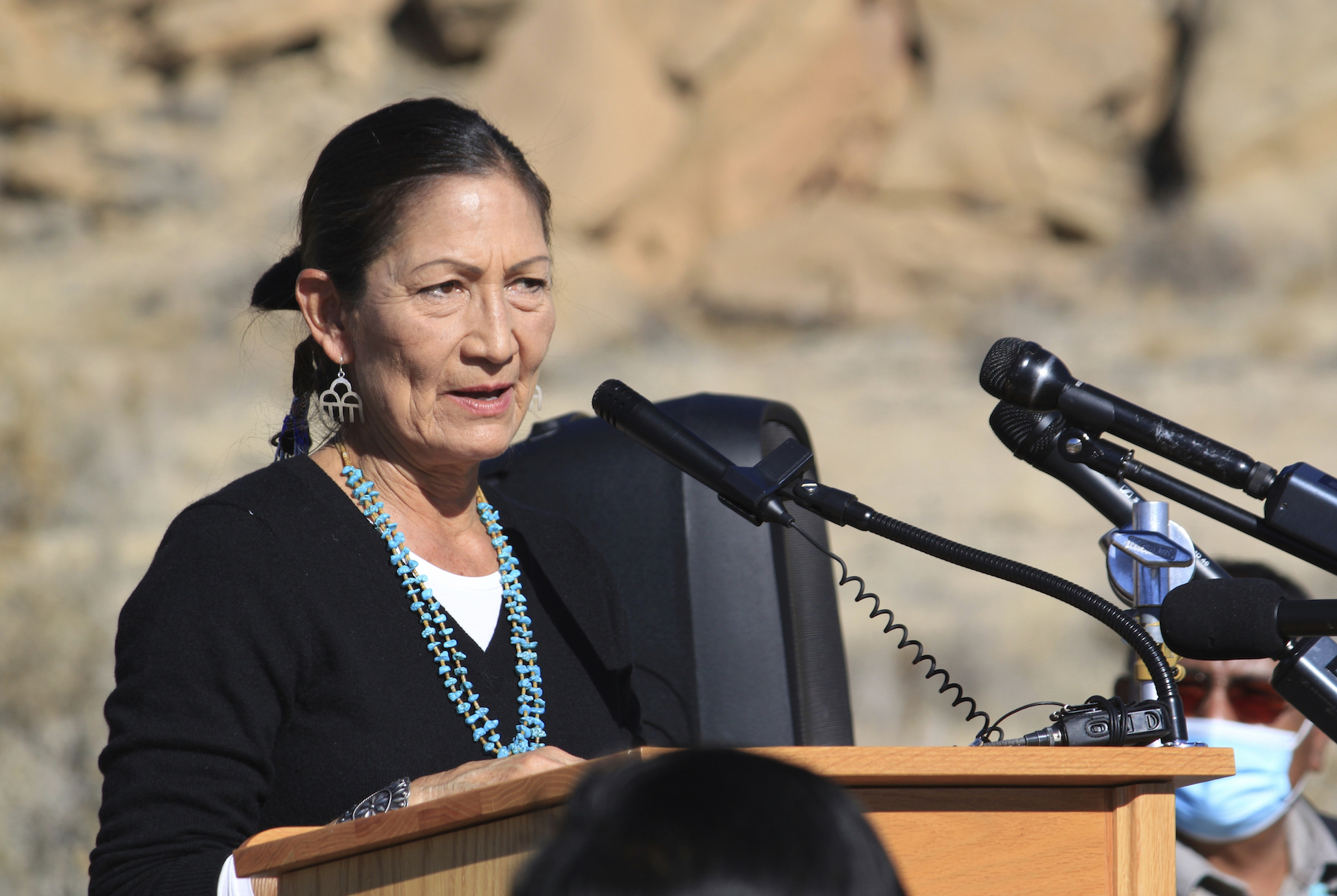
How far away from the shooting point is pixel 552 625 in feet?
7.80

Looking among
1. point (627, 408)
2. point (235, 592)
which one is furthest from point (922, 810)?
point (235, 592)

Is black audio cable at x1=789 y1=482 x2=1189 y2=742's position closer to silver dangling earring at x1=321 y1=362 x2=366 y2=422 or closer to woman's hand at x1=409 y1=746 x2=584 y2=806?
woman's hand at x1=409 y1=746 x2=584 y2=806

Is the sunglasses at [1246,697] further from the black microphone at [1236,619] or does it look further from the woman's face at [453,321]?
the woman's face at [453,321]

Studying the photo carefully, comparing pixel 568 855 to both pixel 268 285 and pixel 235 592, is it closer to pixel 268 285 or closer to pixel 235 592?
pixel 235 592

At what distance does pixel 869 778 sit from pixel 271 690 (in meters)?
0.89

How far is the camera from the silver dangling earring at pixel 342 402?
2.31 m

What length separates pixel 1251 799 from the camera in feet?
10.5

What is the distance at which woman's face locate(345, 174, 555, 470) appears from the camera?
2203mm

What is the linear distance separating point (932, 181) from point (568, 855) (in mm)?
18467

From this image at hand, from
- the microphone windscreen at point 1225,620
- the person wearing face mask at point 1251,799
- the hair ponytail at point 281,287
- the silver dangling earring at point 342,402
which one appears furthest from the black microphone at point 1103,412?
the person wearing face mask at point 1251,799

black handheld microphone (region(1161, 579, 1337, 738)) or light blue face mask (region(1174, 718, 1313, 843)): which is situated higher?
light blue face mask (region(1174, 718, 1313, 843))

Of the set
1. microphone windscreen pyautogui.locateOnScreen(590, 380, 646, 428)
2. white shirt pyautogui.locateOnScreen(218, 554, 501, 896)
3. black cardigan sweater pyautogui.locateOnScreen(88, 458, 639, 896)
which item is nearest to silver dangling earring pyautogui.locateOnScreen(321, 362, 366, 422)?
black cardigan sweater pyautogui.locateOnScreen(88, 458, 639, 896)

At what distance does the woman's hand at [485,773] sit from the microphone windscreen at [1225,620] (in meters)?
0.70

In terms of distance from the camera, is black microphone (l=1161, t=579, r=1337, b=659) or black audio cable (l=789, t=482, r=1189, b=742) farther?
black audio cable (l=789, t=482, r=1189, b=742)
